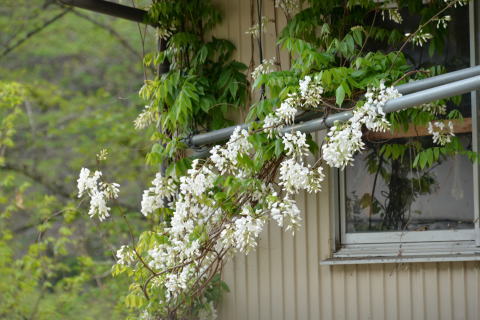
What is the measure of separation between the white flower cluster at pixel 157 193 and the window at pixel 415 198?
0.93 metres

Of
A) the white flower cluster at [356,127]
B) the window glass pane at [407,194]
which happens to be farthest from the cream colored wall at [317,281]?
the white flower cluster at [356,127]

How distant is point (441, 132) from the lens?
3.62 metres

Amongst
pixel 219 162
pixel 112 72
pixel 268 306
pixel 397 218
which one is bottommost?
pixel 268 306

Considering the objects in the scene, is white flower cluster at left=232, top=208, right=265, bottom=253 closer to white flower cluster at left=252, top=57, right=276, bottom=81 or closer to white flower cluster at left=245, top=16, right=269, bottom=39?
white flower cluster at left=252, top=57, right=276, bottom=81

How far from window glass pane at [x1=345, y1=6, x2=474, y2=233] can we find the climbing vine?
7 cm

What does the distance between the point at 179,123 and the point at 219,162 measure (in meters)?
0.69

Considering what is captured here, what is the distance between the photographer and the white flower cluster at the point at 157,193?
3914 millimetres

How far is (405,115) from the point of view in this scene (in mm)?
3623

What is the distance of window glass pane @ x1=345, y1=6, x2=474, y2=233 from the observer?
379cm

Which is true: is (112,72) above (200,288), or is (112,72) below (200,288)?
above

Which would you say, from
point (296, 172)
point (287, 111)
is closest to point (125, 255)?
point (296, 172)

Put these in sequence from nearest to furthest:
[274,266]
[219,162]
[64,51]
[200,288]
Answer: [219,162], [200,288], [274,266], [64,51]

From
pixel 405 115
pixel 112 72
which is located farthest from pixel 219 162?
pixel 112 72

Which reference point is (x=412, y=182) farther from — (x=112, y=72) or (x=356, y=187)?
(x=112, y=72)
